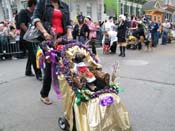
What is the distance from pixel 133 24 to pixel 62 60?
13598mm

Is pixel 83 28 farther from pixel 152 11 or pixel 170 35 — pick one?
pixel 152 11

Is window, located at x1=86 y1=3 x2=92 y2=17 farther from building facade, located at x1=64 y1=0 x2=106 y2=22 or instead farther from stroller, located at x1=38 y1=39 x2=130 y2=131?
stroller, located at x1=38 y1=39 x2=130 y2=131

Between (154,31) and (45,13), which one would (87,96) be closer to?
(45,13)

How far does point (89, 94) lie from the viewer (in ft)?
11.3

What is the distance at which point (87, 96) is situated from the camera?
11.2ft

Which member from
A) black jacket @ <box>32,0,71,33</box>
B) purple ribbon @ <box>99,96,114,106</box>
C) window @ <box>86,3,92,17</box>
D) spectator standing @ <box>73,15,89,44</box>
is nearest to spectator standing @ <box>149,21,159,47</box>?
spectator standing @ <box>73,15,89,44</box>

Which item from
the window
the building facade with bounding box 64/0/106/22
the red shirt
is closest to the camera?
the red shirt

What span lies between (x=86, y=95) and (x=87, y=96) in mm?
18

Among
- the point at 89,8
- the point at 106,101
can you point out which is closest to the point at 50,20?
the point at 106,101

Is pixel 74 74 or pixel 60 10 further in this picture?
pixel 60 10

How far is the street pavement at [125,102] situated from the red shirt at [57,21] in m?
1.37

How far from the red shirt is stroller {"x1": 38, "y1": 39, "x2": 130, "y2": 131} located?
0.58 metres

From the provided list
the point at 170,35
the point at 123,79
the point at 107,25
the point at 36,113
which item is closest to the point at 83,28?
the point at 107,25

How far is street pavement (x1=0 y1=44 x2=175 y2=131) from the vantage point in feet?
14.1
